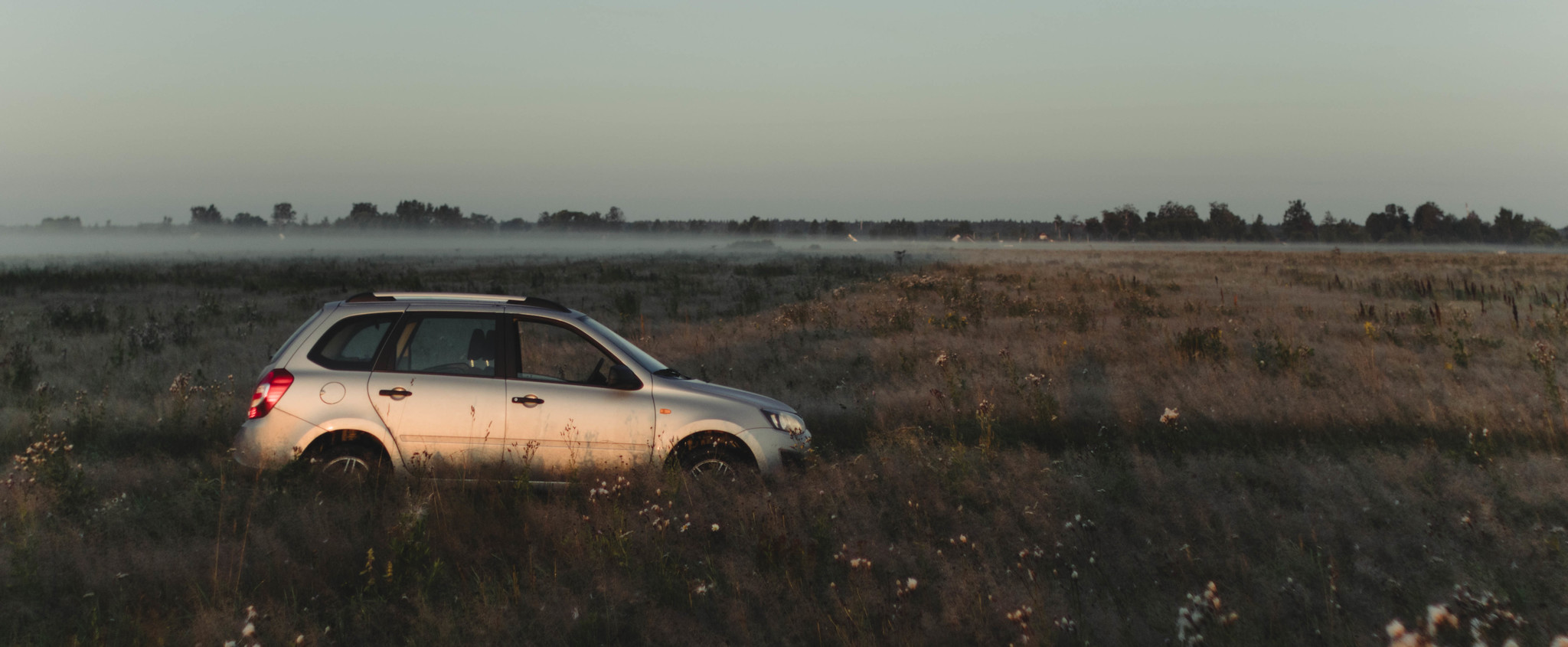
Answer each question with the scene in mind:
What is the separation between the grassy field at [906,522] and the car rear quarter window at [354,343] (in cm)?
88

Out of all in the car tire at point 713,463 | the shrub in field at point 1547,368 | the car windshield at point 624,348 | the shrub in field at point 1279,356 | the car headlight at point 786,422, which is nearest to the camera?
the car tire at point 713,463

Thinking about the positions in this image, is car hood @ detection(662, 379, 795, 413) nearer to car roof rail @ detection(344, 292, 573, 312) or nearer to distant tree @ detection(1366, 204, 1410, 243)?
car roof rail @ detection(344, 292, 573, 312)

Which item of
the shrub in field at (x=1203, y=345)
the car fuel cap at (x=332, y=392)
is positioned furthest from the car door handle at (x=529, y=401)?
the shrub in field at (x=1203, y=345)

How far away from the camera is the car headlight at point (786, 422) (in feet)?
20.9

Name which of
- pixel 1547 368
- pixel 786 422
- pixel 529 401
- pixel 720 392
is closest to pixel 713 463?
pixel 720 392

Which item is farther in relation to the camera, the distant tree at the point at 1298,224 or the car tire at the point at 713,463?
the distant tree at the point at 1298,224

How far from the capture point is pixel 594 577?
496 cm

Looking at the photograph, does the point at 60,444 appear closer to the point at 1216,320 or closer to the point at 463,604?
the point at 463,604

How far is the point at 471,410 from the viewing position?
6.01 m

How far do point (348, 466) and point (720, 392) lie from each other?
111 inches

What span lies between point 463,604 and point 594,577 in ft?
2.51

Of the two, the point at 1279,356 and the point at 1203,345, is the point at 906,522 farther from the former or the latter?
the point at 1203,345

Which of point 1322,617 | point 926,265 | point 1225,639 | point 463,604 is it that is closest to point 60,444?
point 463,604

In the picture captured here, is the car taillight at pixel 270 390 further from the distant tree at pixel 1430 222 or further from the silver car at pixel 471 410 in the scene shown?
the distant tree at pixel 1430 222
